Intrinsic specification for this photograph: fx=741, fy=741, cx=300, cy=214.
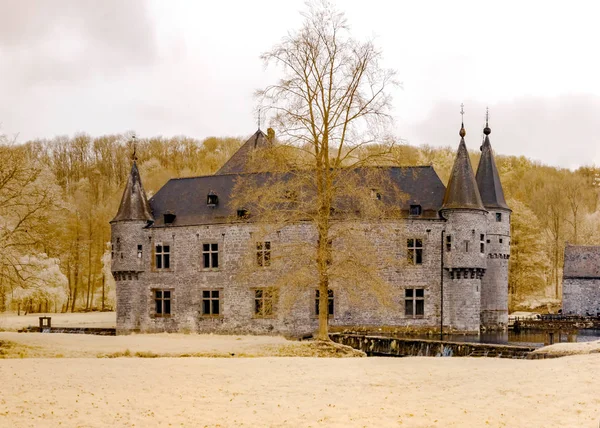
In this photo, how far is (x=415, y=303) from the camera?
34781mm

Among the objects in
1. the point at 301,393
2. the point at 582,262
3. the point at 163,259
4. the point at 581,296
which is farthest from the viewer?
the point at 582,262

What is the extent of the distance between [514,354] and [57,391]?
1431cm

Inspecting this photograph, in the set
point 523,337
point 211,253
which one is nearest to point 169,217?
point 211,253

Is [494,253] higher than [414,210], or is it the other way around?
[414,210]

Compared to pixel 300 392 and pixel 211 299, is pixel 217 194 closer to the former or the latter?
Result: pixel 211 299

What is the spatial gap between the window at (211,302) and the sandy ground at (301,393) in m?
15.5

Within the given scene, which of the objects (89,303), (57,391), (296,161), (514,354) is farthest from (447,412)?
(89,303)

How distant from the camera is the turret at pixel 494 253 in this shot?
1495 inches

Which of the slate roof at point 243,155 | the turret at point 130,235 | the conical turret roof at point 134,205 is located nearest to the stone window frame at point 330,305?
the slate roof at point 243,155

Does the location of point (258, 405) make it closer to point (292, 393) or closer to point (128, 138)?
point (292, 393)

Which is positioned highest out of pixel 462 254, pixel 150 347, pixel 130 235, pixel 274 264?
pixel 130 235

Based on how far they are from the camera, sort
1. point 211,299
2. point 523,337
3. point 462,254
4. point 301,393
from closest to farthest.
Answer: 1. point 301,393
2. point 523,337
3. point 462,254
4. point 211,299

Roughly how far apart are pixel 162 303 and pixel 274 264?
648 centimetres

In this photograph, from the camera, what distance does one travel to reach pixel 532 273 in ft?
171
